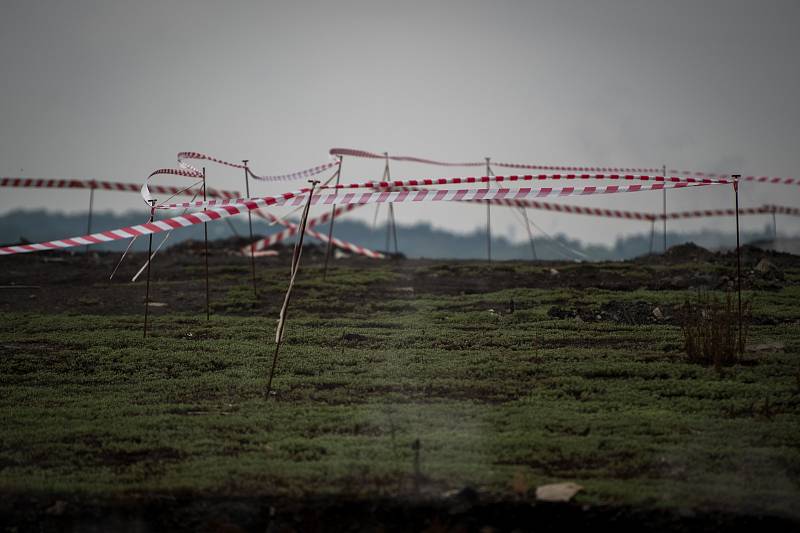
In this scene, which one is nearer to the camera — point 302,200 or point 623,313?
point 302,200

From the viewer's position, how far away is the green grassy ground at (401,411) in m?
7.45

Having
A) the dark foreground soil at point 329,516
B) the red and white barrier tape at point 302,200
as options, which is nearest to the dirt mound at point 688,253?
the red and white barrier tape at point 302,200

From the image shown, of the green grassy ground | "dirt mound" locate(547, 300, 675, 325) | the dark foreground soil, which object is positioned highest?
"dirt mound" locate(547, 300, 675, 325)

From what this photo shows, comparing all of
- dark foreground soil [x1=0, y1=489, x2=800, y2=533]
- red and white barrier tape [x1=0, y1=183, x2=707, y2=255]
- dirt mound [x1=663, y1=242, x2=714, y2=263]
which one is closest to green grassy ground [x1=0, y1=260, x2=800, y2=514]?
dark foreground soil [x1=0, y1=489, x2=800, y2=533]

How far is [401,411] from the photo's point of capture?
9.21 metres

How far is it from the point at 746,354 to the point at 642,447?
366 cm

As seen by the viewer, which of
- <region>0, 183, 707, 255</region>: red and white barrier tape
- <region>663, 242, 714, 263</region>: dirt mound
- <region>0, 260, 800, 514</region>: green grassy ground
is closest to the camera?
<region>0, 260, 800, 514</region>: green grassy ground

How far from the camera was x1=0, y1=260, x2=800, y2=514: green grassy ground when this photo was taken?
7453 millimetres

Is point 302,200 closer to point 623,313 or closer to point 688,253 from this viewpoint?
point 623,313

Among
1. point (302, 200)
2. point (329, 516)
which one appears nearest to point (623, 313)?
point (302, 200)

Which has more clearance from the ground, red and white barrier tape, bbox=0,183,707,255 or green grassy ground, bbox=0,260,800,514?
red and white barrier tape, bbox=0,183,707,255

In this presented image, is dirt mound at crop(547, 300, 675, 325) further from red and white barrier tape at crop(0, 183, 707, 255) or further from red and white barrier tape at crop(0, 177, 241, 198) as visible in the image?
red and white barrier tape at crop(0, 177, 241, 198)

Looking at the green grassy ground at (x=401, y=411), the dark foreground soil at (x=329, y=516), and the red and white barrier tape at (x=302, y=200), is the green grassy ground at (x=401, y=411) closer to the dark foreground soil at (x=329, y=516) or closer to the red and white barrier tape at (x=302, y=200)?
the dark foreground soil at (x=329, y=516)

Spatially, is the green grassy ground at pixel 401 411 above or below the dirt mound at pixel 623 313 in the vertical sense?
below
